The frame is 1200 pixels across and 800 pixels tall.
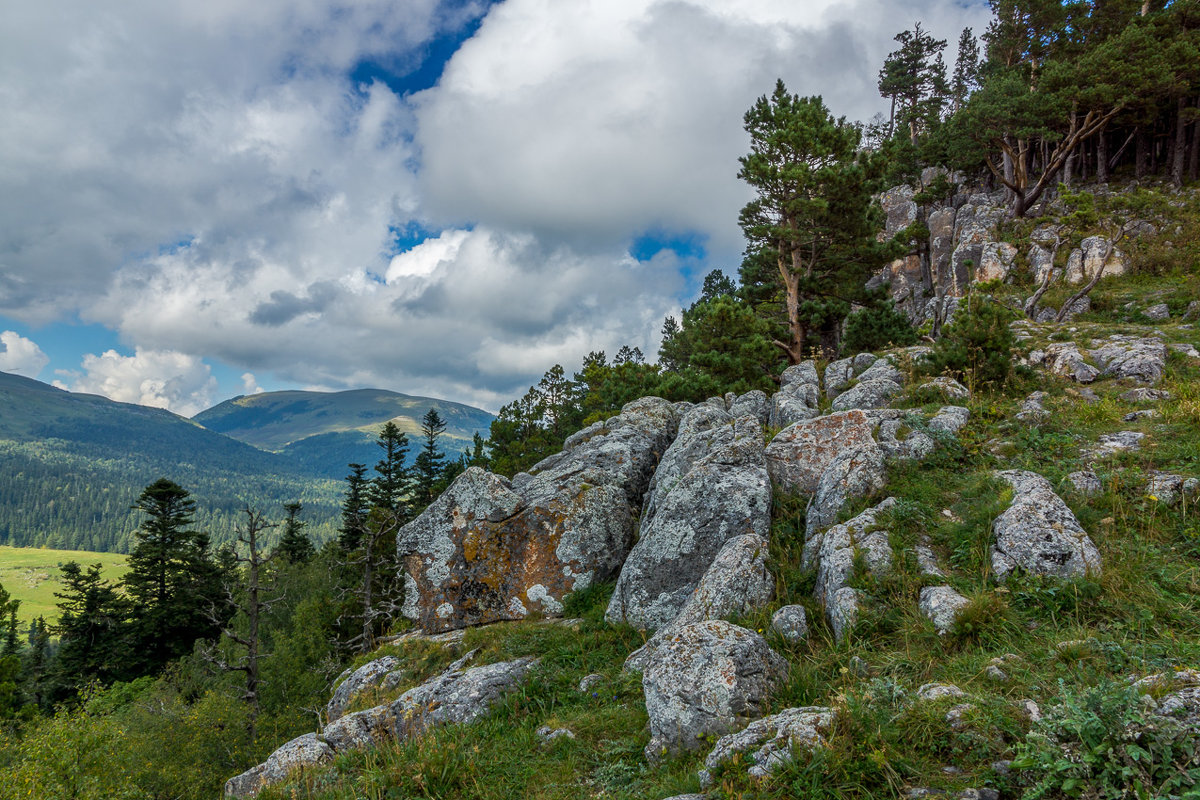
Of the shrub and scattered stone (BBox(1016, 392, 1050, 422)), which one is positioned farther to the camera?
the shrub

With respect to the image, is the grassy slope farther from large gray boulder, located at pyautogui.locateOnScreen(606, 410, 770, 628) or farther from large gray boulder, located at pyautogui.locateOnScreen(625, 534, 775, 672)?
large gray boulder, located at pyautogui.locateOnScreen(606, 410, 770, 628)

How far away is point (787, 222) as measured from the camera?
29.5 m

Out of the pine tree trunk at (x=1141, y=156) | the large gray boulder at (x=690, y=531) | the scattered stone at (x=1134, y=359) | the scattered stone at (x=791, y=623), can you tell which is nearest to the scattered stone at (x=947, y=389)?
the scattered stone at (x=1134, y=359)

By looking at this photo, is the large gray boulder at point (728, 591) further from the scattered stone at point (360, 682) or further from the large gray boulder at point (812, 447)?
the scattered stone at point (360, 682)

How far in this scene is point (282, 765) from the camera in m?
8.52

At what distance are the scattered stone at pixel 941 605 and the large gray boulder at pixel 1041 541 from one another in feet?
2.59

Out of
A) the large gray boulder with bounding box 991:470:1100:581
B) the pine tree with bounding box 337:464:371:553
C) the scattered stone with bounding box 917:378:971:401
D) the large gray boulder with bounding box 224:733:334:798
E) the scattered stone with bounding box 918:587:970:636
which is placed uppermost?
the scattered stone with bounding box 917:378:971:401

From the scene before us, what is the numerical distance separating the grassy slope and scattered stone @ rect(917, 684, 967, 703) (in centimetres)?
13

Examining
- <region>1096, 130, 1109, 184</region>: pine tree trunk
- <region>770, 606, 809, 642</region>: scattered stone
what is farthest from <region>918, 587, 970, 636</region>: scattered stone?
<region>1096, 130, 1109, 184</region>: pine tree trunk

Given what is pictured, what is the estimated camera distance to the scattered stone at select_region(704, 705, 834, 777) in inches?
184

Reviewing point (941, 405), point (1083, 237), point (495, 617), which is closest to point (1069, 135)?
point (1083, 237)

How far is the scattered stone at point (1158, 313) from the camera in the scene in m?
20.9

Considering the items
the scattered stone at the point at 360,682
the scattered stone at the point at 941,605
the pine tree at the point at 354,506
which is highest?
the scattered stone at the point at 941,605

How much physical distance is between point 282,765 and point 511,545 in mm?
6641
